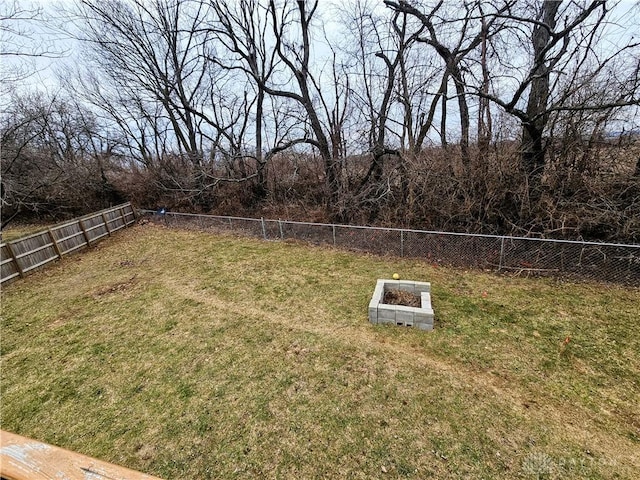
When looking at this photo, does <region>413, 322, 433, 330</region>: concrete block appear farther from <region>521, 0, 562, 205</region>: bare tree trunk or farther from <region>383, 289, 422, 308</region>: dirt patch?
<region>521, 0, 562, 205</region>: bare tree trunk

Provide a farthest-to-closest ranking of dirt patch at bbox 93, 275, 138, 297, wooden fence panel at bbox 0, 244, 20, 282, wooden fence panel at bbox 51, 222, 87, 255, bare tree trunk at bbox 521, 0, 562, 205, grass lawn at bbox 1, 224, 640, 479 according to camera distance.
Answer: wooden fence panel at bbox 51, 222, 87, 255 < wooden fence panel at bbox 0, 244, 20, 282 < dirt patch at bbox 93, 275, 138, 297 < bare tree trunk at bbox 521, 0, 562, 205 < grass lawn at bbox 1, 224, 640, 479

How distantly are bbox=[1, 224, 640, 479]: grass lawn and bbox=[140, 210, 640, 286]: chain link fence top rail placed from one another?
39cm

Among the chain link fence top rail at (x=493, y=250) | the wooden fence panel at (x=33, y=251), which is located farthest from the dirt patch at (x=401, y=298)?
the wooden fence panel at (x=33, y=251)

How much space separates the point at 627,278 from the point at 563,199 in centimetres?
184

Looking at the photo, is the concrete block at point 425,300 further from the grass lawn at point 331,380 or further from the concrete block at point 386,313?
the concrete block at point 386,313

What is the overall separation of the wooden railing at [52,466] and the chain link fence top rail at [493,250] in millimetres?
6422

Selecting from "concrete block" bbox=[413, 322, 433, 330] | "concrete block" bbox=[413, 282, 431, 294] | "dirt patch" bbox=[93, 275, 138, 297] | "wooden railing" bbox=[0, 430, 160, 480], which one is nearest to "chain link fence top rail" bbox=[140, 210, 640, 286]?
"concrete block" bbox=[413, 282, 431, 294]

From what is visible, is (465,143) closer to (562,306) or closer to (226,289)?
(562,306)

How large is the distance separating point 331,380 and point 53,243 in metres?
9.73

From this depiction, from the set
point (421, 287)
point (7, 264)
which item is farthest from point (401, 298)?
point (7, 264)

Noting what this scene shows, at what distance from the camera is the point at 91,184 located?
14.0 meters

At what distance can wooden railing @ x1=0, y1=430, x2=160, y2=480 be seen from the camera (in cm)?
97

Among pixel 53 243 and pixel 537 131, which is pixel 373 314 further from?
pixel 53 243

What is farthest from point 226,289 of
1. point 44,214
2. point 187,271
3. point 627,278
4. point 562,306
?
point 44,214
